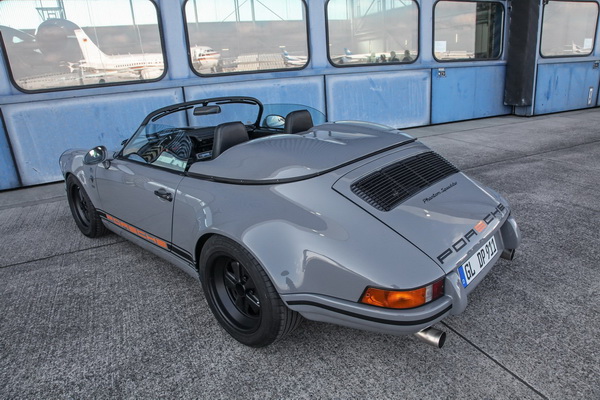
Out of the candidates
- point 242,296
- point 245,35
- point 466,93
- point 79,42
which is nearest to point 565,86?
point 466,93

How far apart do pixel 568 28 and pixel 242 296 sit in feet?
36.3

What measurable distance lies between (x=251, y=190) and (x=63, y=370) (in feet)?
4.19

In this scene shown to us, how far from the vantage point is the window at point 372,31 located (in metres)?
7.40

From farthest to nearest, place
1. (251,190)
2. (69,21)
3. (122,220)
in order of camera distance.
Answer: (69,21) < (122,220) < (251,190)

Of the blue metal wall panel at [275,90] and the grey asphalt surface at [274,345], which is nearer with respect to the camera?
the grey asphalt surface at [274,345]

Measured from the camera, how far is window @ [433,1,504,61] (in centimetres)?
845

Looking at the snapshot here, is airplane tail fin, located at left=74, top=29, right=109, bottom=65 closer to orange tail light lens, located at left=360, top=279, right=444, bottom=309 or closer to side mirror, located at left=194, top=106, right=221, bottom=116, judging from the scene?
side mirror, located at left=194, top=106, right=221, bottom=116

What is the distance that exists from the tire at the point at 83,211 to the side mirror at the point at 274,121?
1.61 meters

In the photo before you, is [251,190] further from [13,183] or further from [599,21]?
[599,21]

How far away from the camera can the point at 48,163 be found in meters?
5.84

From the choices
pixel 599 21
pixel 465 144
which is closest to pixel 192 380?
pixel 465 144

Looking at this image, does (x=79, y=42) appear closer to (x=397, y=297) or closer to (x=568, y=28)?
(x=397, y=297)

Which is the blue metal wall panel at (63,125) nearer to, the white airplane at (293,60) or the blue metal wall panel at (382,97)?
the white airplane at (293,60)

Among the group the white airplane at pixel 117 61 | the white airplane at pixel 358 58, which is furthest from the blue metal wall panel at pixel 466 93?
the white airplane at pixel 117 61
